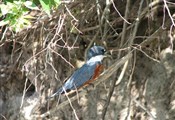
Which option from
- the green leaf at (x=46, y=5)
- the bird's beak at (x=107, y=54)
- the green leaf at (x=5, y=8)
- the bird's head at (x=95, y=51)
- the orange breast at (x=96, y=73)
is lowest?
the orange breast at (x=96, y=73)

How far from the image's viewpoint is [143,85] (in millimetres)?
3938

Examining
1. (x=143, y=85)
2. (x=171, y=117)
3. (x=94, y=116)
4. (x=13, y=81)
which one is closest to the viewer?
(x=171, y=117)

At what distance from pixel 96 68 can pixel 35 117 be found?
101 cm

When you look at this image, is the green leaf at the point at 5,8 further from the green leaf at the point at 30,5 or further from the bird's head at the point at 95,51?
the bird's head at the point at 95,51

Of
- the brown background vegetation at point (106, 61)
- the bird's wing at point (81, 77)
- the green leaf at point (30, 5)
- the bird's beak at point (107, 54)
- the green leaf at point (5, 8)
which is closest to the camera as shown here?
the green leaf at point (30, 5)

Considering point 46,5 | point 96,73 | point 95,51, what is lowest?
point 96,73

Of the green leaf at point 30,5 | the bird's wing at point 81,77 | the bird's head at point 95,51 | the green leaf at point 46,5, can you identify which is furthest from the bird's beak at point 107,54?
the green leaf at point 46,5

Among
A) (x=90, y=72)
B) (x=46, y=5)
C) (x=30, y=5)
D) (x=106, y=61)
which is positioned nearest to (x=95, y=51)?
(x=90, y=72)

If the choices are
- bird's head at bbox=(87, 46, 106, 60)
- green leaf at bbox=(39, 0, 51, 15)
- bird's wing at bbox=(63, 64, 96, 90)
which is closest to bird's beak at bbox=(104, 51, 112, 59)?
bird's head at bbox=(87, 46, 106, 60)

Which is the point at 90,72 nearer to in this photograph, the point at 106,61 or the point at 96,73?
the point at 96,73

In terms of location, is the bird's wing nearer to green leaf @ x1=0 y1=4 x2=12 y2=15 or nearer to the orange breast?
the orange breast

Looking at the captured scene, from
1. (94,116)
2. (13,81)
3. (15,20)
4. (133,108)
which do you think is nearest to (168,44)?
(133,108)

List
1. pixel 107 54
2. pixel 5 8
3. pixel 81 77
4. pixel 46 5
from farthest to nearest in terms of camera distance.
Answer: pixel 107 54, pixel 81 77, pixel 5 8, pixel 46 5

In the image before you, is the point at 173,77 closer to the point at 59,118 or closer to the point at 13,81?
the point at 59,118
